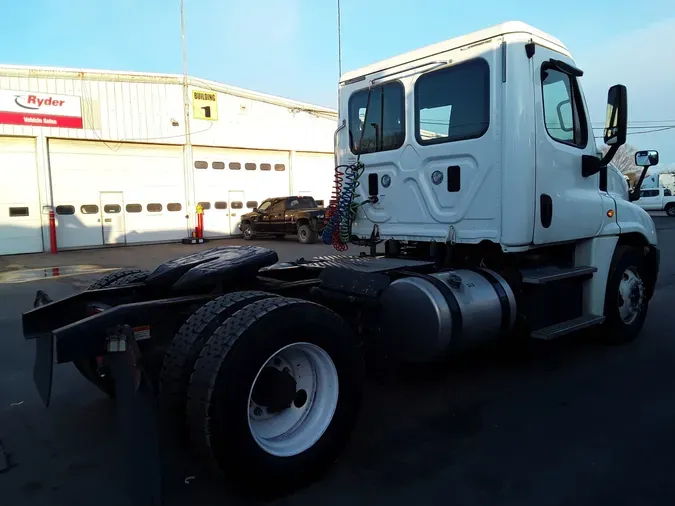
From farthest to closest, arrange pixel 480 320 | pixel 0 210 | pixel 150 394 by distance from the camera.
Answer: pixel 0 210
pixel 480 320
pixel 150 394

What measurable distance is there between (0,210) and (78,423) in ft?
49.8

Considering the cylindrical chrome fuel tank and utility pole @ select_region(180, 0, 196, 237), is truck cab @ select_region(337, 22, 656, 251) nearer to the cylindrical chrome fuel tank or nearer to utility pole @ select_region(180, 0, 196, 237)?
the cylindrical chrome fuel tank

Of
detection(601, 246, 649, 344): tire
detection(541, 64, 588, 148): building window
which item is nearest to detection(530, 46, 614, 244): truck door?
detection(541, 64, 588, 148): building window

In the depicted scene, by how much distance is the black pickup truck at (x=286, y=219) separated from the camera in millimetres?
18094

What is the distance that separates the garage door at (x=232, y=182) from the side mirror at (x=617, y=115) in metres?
17.4

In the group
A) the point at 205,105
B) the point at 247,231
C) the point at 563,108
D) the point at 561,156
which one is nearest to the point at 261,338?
the point at 561,156

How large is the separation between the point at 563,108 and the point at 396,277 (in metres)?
2.21

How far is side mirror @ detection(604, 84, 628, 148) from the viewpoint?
4.56 m

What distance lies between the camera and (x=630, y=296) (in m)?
5.59

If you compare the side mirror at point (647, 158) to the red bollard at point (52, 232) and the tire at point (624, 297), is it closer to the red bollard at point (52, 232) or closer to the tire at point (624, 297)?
the tire at point (624, 297)

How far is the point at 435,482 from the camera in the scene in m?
3.01

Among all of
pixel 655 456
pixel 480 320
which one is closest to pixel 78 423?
pixel 480 320

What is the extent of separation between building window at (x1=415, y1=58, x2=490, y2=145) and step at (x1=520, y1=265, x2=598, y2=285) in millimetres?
1278

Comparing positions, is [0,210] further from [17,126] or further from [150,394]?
[150,394]
